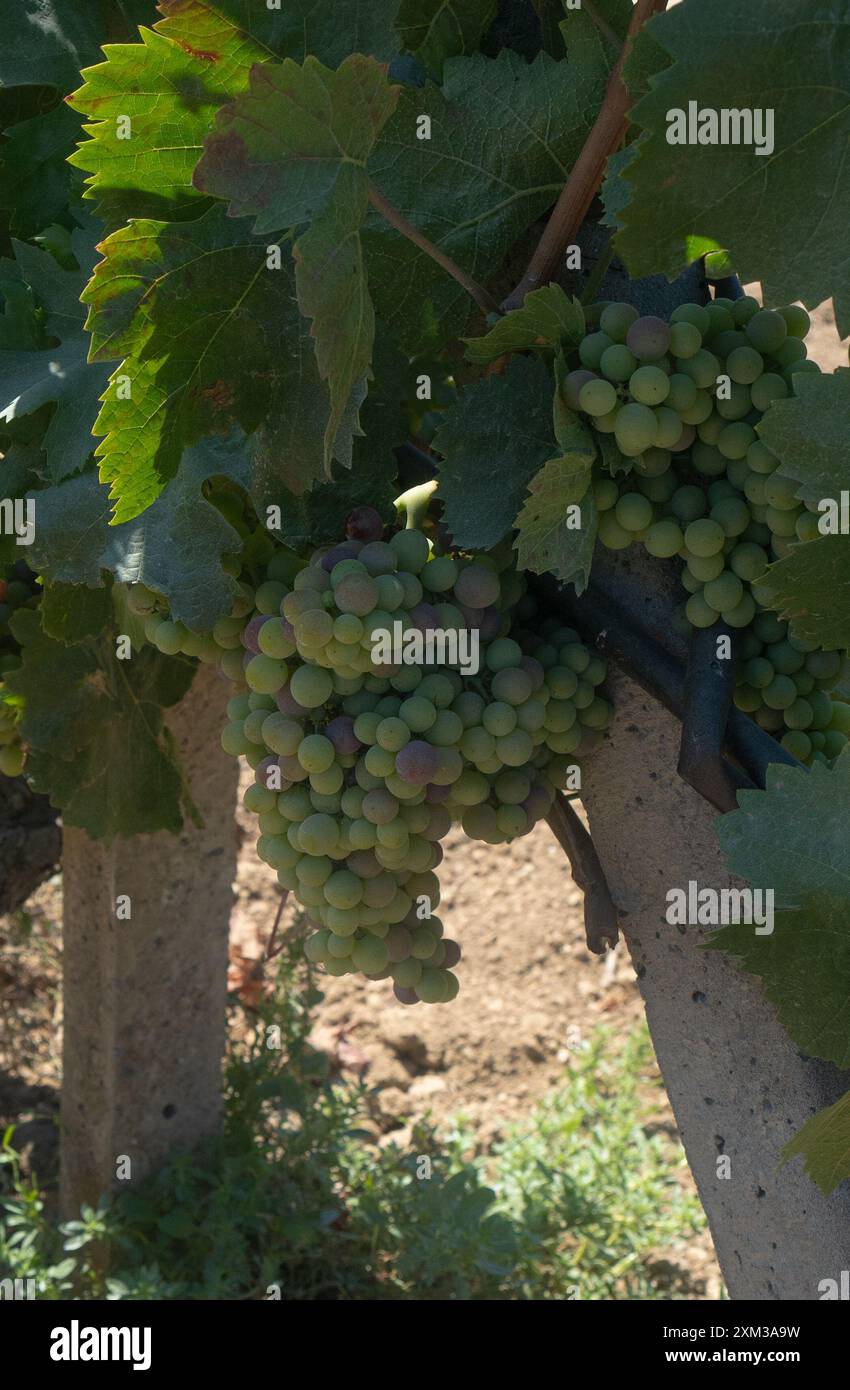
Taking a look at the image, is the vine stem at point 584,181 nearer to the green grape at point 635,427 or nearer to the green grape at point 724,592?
the green grape at point 635,427

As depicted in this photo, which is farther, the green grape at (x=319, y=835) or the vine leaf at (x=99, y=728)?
the vine leaf at (x=99, y=728)

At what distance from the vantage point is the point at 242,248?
3.05 feet

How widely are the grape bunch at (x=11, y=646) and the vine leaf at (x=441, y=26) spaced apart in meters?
0.65

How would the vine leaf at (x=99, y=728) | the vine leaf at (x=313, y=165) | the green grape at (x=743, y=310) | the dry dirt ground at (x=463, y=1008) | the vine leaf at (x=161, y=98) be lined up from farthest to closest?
the dry dirt ground at (x=463, y=1008) < the vine leaf at (x=99, y=728) < the green grape at (x=743, y=310) < the vine leaf at (x=161, y=98) < the vine leaf at (x=313, y=165)

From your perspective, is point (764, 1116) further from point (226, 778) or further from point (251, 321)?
point (226, 778)

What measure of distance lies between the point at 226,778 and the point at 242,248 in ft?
4.17

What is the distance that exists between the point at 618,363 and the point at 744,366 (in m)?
0.10

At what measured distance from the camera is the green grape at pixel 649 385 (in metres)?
0.90

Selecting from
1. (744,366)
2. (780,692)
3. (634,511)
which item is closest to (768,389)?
(744,366)

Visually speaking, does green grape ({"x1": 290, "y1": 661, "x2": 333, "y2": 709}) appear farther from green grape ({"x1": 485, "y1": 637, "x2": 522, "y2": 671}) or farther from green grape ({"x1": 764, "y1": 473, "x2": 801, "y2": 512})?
green grape ({"x1": 764, "y1": 473, "x2": 801, "y2": 512})

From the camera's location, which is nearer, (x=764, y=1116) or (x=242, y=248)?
(x=242, y=248)

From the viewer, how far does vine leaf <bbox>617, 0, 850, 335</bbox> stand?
2.56 feet

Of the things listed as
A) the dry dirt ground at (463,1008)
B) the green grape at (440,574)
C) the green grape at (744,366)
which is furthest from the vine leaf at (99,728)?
the dry dirt ground at (463,1008)
